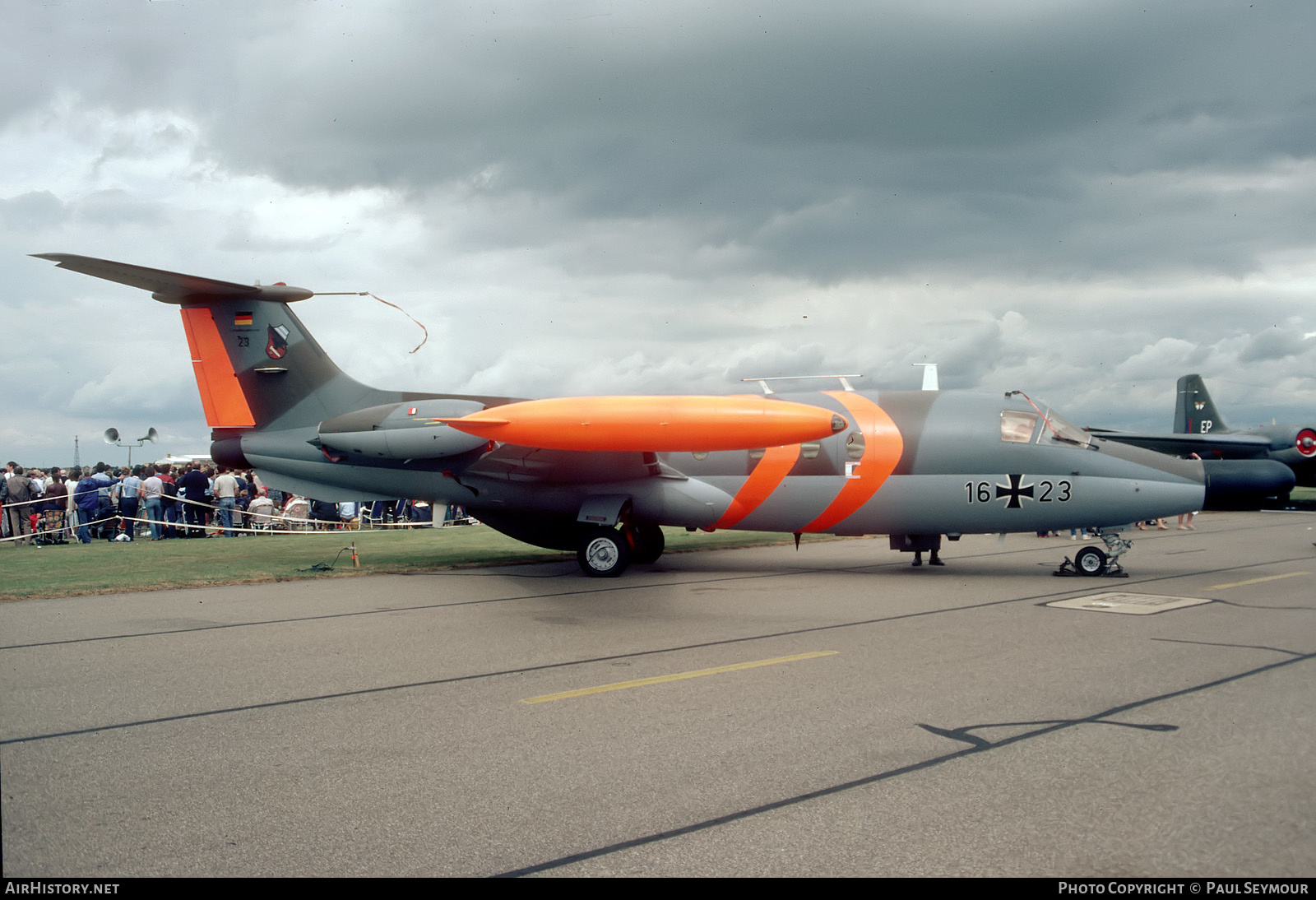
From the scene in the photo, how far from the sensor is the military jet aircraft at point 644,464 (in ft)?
42.0

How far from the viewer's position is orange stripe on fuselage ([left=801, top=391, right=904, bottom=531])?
13.2 metres

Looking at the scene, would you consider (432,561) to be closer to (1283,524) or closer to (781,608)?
(781,608)

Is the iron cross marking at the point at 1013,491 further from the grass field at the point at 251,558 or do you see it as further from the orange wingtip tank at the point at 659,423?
the grass field at the point at 251,558

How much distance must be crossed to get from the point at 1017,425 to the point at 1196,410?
3070 centimetres

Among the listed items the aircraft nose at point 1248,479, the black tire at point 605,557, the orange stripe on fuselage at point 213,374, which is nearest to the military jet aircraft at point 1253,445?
the aircraft nose at point 1248,479

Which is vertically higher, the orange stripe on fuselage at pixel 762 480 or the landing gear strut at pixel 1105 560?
the orange stripe on fuselage at pixel 762 480

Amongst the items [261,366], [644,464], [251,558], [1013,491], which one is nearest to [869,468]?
[1013,491]

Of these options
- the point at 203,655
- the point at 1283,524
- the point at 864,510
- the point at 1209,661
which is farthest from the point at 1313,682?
the point at 1283,524

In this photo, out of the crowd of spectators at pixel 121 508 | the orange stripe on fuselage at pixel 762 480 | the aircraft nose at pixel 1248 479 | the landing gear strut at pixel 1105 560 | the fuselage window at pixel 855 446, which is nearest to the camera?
the landing gear strut at pixel 1105 560

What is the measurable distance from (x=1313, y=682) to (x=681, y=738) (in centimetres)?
455

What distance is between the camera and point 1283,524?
24406 millimetres

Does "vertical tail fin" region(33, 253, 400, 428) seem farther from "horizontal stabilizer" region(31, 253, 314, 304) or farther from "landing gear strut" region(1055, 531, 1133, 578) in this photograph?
"landing gear strut" region(1055, 531, 1133, 578)

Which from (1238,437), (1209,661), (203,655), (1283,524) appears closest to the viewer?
(1209,661)

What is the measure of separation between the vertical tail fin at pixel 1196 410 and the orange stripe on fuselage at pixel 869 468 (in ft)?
101
